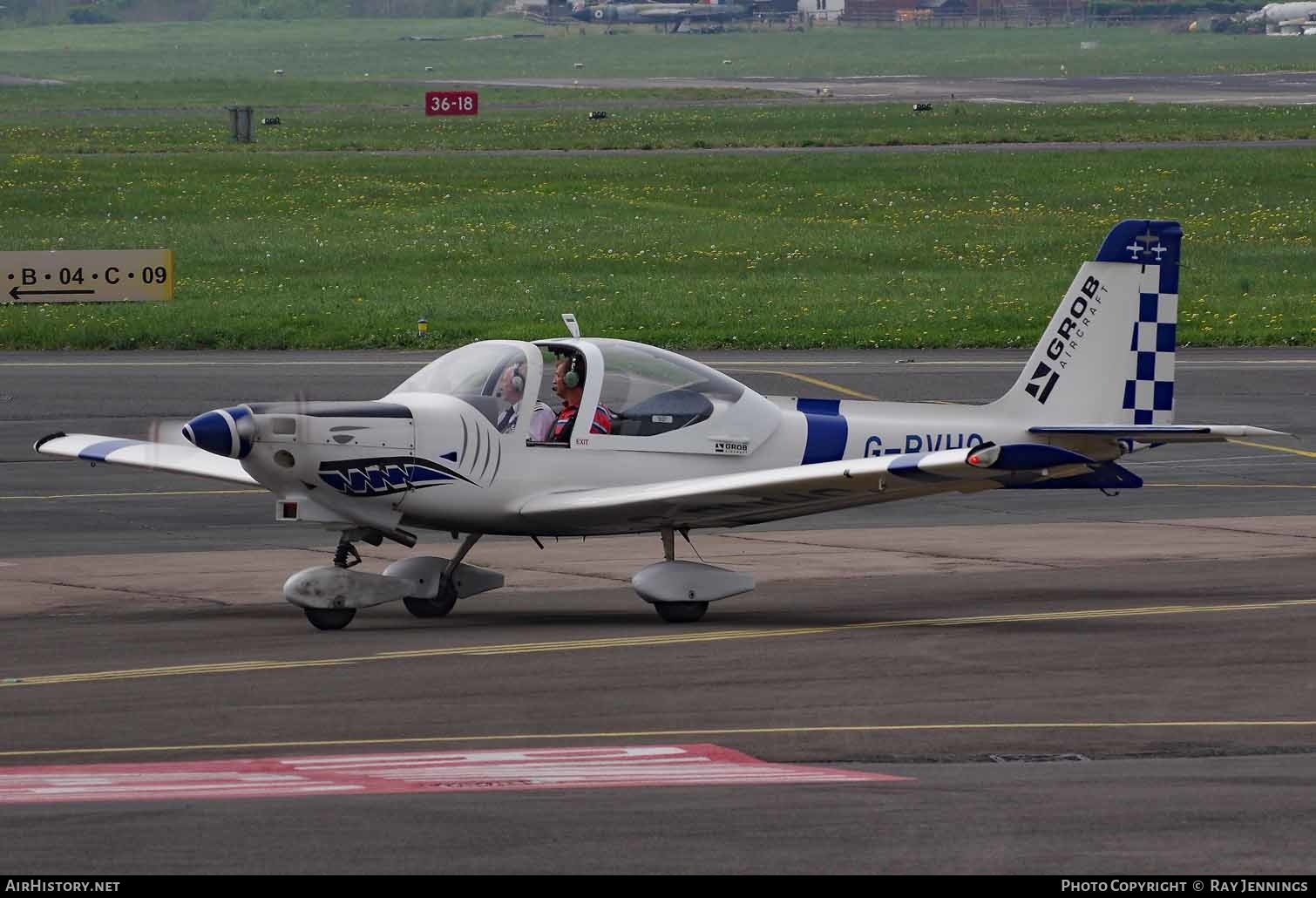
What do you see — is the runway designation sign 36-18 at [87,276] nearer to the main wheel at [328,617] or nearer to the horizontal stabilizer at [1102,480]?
the main wheel at [328,617]

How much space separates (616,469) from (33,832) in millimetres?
7375

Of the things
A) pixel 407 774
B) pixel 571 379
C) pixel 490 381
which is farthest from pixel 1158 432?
pixel 407 774

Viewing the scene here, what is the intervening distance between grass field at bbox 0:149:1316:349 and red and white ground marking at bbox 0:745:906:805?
2505 cm

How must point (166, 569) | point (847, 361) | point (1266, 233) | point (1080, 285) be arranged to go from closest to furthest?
point (1080, 285)
point (166, 569)
point (847, 361)
point (1266, 233)

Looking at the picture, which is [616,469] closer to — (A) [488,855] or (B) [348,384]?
(A) [488,855]

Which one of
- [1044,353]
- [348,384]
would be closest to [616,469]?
[1044,353]

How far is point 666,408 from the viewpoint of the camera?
16.3 meters

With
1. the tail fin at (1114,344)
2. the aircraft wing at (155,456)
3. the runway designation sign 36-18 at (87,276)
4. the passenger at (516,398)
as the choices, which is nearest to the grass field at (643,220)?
the runway designation sign 36-18 at (87,276)

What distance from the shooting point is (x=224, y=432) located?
14633 mm

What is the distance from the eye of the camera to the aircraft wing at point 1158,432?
14758mm

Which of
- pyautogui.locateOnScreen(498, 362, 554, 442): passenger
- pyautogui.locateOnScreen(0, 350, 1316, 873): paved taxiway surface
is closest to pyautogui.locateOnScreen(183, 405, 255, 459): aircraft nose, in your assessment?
pyautogui.locateOnScreen(0, 350, 1316, 873): paved taxiway surface

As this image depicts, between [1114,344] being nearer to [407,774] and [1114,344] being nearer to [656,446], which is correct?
[656,446]

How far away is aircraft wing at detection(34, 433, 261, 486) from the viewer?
17078 millimetres

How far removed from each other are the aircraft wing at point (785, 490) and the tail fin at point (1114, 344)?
1.43 metres
